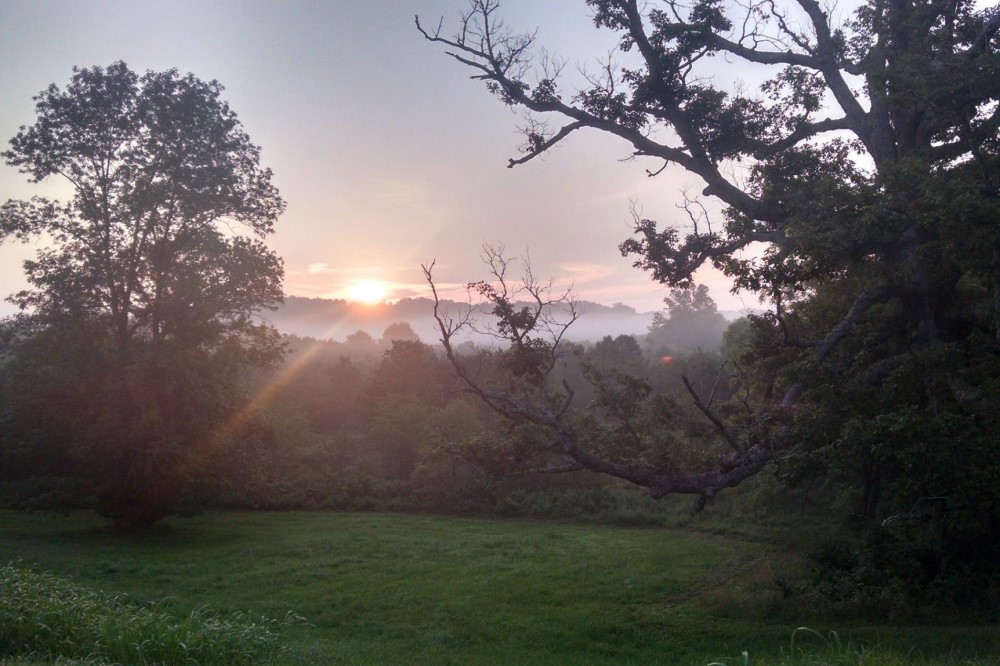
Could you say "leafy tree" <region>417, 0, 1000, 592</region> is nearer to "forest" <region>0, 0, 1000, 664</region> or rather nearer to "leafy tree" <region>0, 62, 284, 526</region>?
"forest" <region>0, 0, 1000, 664</region>

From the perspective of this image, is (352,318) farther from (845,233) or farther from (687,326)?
(845,233)

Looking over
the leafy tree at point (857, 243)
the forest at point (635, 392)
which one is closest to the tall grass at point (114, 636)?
the forest at point (635, 392)

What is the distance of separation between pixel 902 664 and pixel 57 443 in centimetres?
2315

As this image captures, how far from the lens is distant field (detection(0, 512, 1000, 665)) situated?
1141 cm

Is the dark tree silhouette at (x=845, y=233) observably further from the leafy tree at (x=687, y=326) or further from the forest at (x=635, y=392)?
the leafy tree at (x=687, y=326)

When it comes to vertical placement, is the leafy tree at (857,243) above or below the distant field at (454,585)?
above

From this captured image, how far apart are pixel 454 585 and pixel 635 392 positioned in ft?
20.9

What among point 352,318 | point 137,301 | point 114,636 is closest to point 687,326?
point 352,318

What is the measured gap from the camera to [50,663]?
652cm

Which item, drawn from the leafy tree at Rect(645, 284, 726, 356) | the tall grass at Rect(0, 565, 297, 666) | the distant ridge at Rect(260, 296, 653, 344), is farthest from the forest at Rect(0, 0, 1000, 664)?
the leafy tree at Rect(645, 284, 726, 356)

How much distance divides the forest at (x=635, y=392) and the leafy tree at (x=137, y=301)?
90mm

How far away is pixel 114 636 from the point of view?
7418mm

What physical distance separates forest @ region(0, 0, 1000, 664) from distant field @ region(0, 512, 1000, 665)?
0.13 metres

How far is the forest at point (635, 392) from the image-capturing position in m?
11.5
